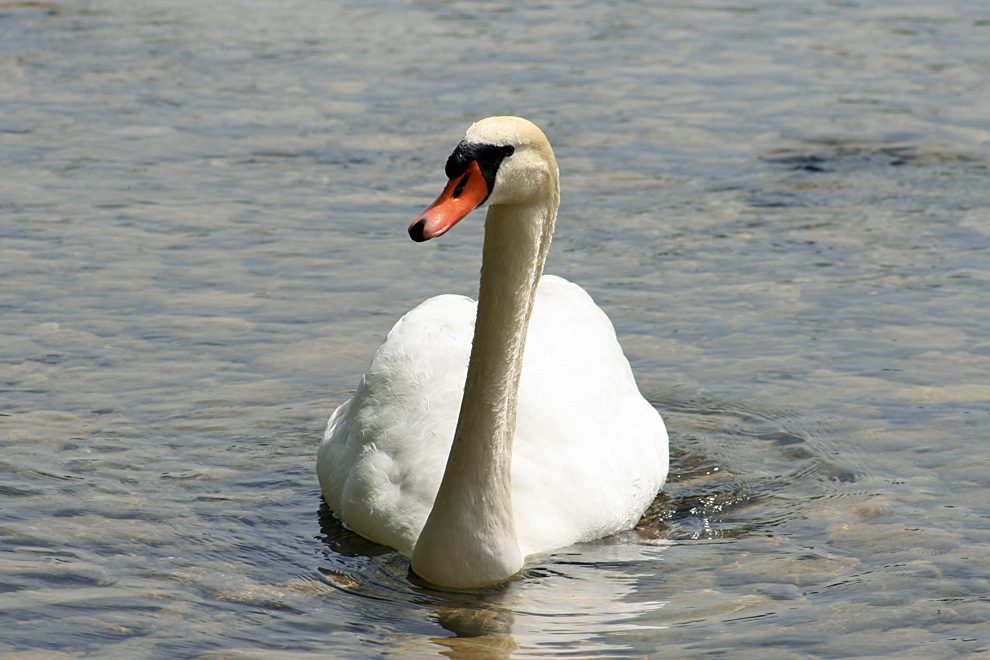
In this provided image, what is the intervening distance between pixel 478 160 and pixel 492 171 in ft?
0.25

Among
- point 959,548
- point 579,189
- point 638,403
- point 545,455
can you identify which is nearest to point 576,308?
point 638,403

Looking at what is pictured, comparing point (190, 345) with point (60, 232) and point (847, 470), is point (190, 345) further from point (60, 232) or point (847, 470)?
point (847, 470)

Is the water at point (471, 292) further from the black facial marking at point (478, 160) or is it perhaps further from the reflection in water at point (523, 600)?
the black facial marking at point (478, 160)

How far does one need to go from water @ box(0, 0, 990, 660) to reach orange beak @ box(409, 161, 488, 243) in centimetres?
A: 156

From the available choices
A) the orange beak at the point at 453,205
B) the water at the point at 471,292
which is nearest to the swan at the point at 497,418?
the orange beak at the point at 453,205

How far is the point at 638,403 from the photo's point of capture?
7.00 metres

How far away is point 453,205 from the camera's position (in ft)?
15.9

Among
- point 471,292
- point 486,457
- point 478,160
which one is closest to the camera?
point 478,160

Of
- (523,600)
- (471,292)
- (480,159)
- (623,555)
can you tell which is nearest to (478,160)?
(480,159)

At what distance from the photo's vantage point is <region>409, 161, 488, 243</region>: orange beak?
4.69m

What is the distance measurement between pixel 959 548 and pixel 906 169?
6.43 metres

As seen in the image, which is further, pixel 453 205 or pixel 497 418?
pixel 497 418

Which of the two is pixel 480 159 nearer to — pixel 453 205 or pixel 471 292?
pixel 453 205

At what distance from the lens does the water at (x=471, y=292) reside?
5.53 metres
